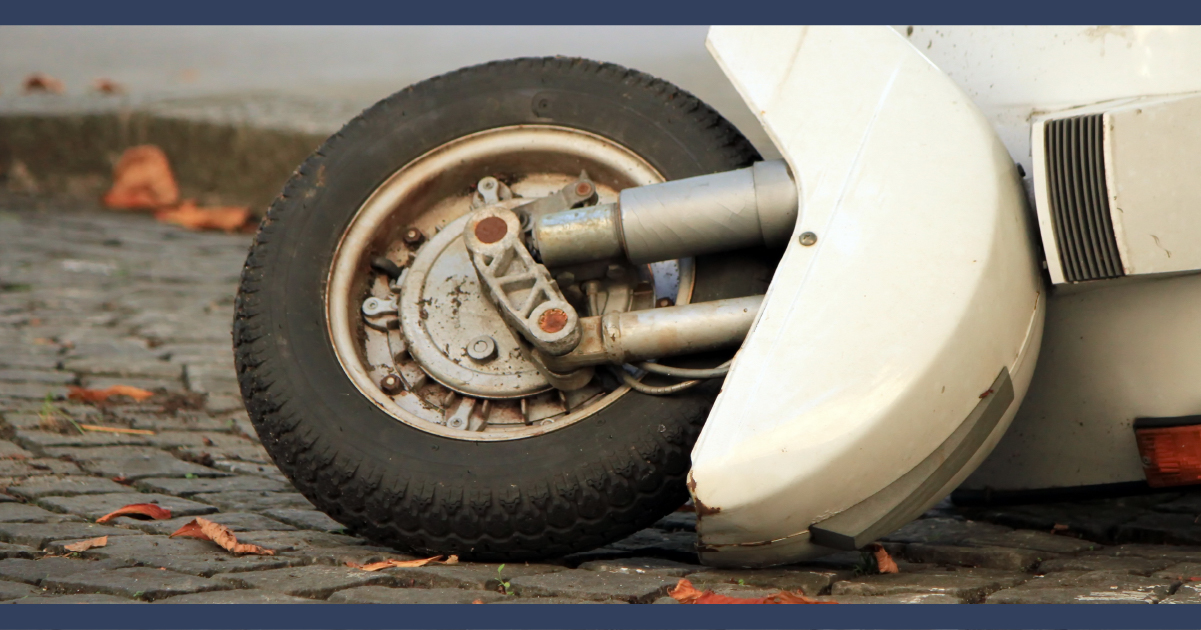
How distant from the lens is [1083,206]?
2215 mm

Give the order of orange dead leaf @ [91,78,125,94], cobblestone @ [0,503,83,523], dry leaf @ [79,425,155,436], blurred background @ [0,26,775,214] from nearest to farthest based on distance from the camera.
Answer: cobblestone @ [0,503,83,523]
dry leaf @ [79,425,155,436]
blurred background @ [0,26,775,214]
orange dead leaf @ [91,78,125,94]

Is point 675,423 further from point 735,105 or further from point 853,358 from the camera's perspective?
point 735,105

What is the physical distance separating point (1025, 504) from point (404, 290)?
1623 millimetres

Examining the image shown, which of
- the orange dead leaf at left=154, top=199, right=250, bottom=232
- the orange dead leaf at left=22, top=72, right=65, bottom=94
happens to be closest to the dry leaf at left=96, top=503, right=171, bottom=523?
the orange dead leaf at left=154, top=199, right=250, bottom=232

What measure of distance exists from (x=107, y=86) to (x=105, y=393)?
5.07 meters

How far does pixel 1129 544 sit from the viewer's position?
2.68 m

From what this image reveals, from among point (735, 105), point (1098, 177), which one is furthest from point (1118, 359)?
point (735, 105)

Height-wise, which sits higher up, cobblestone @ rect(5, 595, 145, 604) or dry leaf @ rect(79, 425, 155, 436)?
dry leaf @ rect(79, 425, 155, 436)

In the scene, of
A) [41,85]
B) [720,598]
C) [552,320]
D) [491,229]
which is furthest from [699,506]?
[41,85]

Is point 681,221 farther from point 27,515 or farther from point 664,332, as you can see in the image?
point 27,515

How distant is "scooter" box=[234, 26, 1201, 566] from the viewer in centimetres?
213

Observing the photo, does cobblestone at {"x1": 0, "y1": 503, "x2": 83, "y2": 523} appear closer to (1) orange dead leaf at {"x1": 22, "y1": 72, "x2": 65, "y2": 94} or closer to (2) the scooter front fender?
(2) the scooter front fender

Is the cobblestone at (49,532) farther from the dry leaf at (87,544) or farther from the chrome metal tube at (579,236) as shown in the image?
the chrome metal tube at (579,236)

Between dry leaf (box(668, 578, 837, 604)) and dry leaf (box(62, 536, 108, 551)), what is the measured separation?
127 centimetres
